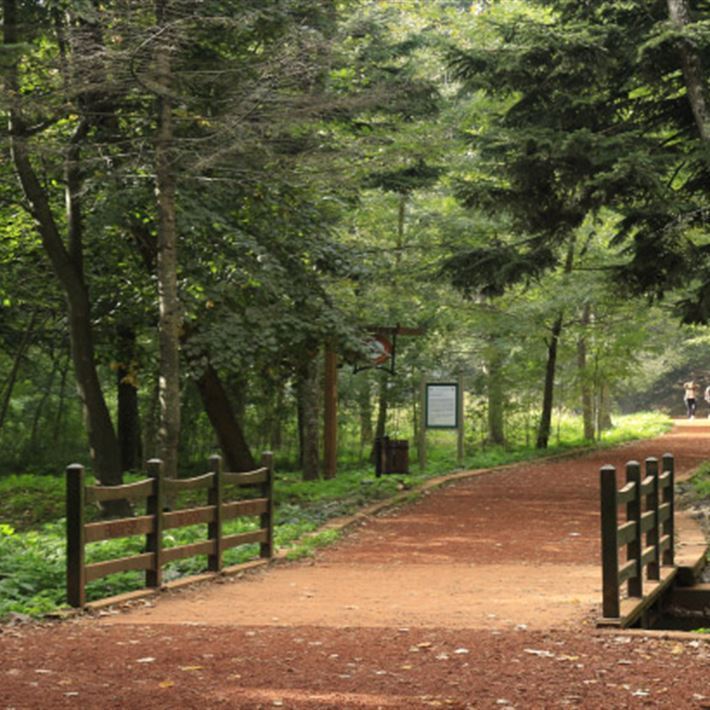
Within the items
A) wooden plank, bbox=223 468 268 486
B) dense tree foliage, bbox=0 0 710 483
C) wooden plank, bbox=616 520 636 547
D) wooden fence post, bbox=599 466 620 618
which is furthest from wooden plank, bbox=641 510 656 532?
dense tree foliage, bbox=0 0 710 483

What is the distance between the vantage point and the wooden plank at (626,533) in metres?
8.40

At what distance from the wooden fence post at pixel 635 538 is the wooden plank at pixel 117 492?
13.5ft

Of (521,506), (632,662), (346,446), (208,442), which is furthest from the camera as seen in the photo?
(346,446)

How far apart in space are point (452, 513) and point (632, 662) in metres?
10.2

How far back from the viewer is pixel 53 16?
16406 millimetres

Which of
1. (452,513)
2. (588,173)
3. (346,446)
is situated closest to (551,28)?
(588,173)

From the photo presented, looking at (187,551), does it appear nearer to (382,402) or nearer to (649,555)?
(649,555)

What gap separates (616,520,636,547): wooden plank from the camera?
8.40 m

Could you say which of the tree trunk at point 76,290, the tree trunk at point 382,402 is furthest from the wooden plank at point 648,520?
the tree trunk at point 382,402

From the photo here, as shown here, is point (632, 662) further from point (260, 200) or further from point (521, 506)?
point (260, 200)

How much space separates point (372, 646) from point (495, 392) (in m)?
23.5

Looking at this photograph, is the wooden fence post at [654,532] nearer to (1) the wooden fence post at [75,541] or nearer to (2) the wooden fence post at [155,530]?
(2) the wooden fence post at [155,530]

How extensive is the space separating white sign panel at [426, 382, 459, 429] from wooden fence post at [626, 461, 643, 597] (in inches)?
546

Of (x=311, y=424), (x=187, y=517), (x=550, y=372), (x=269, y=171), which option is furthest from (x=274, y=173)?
(x=550, y=372)
